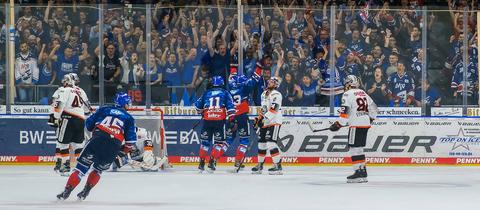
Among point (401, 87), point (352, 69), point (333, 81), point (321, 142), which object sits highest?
point (352, 69)

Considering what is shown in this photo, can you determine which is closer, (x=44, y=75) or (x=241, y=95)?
(x=241, y=95)

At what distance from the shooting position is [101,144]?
42.7 feet

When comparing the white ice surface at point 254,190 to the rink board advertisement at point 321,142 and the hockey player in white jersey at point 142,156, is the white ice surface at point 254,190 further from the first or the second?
the rink board advertisement at point 321,142

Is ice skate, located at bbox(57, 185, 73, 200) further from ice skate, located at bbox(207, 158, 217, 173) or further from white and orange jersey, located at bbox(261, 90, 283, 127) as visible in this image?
white and orange jersey, located at bbox(261, 90, 283, 127)

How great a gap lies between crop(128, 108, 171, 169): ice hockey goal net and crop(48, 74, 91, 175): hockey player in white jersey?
1607 mm

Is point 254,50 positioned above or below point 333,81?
above

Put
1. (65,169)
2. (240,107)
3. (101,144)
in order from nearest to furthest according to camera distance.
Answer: (101,144) < (65,169) < (240,107)

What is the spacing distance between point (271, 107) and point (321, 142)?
9.11 feet

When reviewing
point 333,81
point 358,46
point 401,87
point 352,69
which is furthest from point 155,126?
point 401,87

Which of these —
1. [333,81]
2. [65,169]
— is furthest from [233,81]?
[65,169]

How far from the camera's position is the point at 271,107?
59.3ft

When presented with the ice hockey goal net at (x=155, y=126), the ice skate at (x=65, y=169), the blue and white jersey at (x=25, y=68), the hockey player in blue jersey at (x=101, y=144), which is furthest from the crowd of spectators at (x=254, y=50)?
the hockey player in blue jersey at (x=101, y=144)

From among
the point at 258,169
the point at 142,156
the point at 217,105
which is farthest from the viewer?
the point at 142,156

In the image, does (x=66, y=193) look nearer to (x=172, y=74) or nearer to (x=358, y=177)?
(x=358, y=177)
